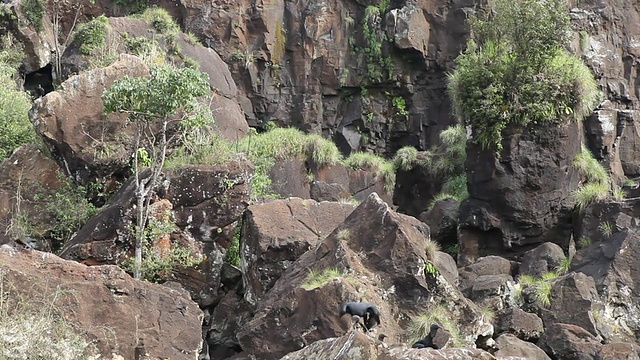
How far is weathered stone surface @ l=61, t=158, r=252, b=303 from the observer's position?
600 inches

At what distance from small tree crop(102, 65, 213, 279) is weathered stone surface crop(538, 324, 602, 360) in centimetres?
706

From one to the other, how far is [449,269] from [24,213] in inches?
338

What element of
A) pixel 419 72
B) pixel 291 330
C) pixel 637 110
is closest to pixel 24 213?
pixel 291 330

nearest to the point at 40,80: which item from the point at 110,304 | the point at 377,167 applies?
the point at 377,167

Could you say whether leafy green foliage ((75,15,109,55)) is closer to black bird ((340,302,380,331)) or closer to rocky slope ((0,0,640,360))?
rocky slope ((0,0,640,360))

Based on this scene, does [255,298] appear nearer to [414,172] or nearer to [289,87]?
[414,172]

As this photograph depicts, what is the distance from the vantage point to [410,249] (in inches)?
503

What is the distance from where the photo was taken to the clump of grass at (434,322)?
38.7 feet

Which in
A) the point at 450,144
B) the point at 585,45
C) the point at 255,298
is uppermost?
the point at 585,45

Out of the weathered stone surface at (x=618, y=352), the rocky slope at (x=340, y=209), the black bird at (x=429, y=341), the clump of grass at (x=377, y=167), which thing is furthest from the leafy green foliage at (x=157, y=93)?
the clump of grass at (x=377, y=167)

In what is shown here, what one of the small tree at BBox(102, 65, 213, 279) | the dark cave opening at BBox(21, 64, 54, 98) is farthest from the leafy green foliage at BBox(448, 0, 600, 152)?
the dark cave opening at BBox(21, 64, 54, 98)

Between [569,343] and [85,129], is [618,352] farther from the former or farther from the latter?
[85,129]

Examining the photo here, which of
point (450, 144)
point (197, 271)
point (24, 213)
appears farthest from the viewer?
point (450, 144)

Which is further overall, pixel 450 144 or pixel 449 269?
pixel 450 144
